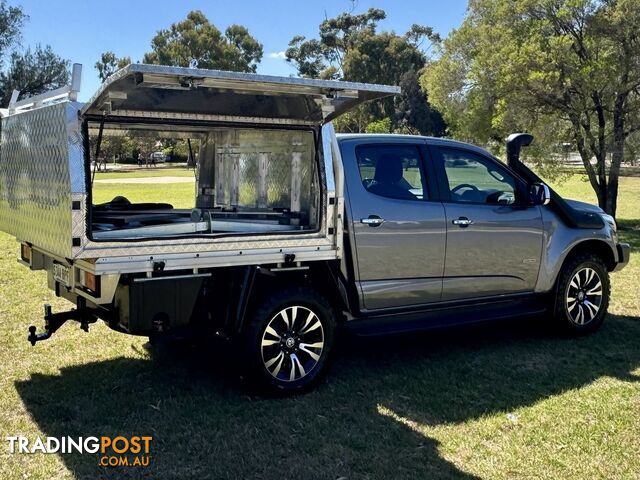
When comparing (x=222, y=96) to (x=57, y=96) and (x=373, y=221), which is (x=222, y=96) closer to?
(x=57, y=96)

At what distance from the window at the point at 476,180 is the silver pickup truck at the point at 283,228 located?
0.02m

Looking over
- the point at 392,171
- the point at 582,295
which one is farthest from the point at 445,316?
the point at 582,295

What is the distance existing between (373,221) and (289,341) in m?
1.16

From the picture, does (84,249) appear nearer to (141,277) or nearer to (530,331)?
(141,277)

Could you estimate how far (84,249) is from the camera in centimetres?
432

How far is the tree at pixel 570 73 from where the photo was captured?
45.3 ft

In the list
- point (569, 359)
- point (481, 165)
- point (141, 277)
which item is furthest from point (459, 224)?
point (141, 277)

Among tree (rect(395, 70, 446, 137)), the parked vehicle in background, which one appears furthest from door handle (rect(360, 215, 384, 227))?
tree (rect(395, 70, 446, 137))

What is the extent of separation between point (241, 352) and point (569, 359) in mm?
3024

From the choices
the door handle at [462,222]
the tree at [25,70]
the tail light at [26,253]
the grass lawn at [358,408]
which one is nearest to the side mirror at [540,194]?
the door handle at [462,222]

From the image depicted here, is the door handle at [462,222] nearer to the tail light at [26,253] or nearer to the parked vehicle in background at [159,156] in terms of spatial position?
the tail light at [26,253]

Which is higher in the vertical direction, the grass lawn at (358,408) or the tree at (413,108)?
the tree at (413,108)

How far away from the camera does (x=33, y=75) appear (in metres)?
38.0

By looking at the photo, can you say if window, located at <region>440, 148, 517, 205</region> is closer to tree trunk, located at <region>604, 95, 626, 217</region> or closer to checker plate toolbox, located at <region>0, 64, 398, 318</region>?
checker plate toolbox, located at <region>0, 64, 398, 318</region>
